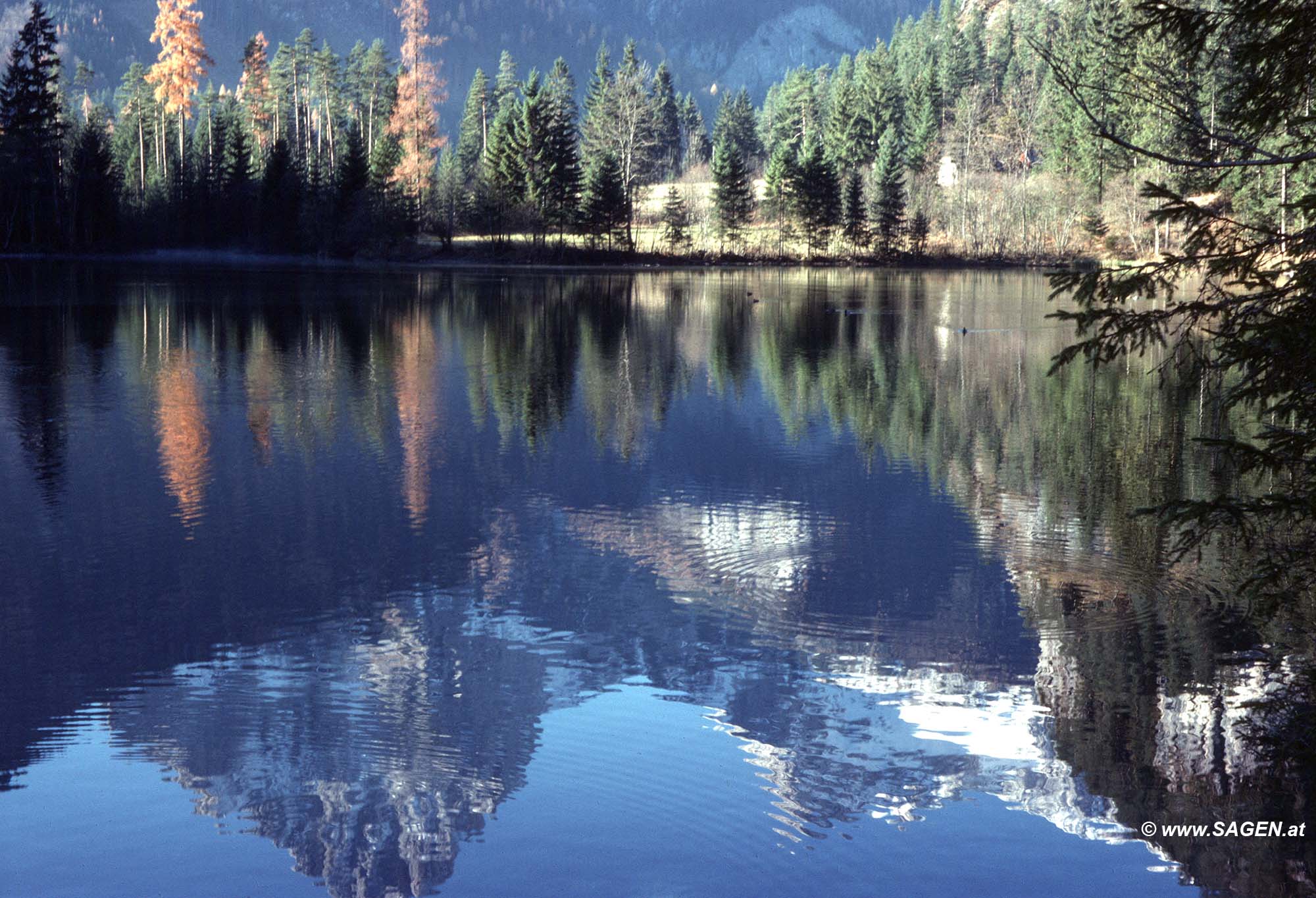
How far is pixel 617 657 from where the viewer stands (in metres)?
8.65

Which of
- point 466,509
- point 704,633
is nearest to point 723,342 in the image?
point 466,509

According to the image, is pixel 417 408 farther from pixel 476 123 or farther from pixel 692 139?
pixel 692 139

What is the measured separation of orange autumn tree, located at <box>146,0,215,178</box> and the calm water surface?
82529 mm

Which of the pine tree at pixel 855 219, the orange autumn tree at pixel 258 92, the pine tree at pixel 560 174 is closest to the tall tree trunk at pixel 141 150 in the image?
the orange autumn tree at pixel 258 92

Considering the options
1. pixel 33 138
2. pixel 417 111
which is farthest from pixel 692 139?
pixel 33 138

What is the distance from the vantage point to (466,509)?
1260cm

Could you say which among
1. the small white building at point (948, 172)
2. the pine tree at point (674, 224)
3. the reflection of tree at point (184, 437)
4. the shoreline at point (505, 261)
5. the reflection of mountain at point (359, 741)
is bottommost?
the reflection of mountain at point (359, 741)

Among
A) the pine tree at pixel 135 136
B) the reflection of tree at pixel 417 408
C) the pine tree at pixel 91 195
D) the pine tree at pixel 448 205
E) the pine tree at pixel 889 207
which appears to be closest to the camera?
the reflection of tree at pixel 417 408

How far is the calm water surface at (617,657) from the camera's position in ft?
20.0

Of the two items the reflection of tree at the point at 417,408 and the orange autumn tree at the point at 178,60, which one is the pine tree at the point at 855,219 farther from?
the reflection of tree at the point at 417,408

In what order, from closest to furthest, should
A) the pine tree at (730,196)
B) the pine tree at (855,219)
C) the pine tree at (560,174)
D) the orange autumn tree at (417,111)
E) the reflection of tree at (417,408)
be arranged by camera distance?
the reflection of tree at (417,408)
the pine tree at (560,174)
the pine tree at (730,196)
the pine tree at (855,219)
the orange autumn tree at (417,111)

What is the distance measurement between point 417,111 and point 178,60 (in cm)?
1864

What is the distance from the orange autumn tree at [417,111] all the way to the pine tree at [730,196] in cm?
1938

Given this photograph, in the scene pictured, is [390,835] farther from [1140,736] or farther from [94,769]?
[1140,736]
